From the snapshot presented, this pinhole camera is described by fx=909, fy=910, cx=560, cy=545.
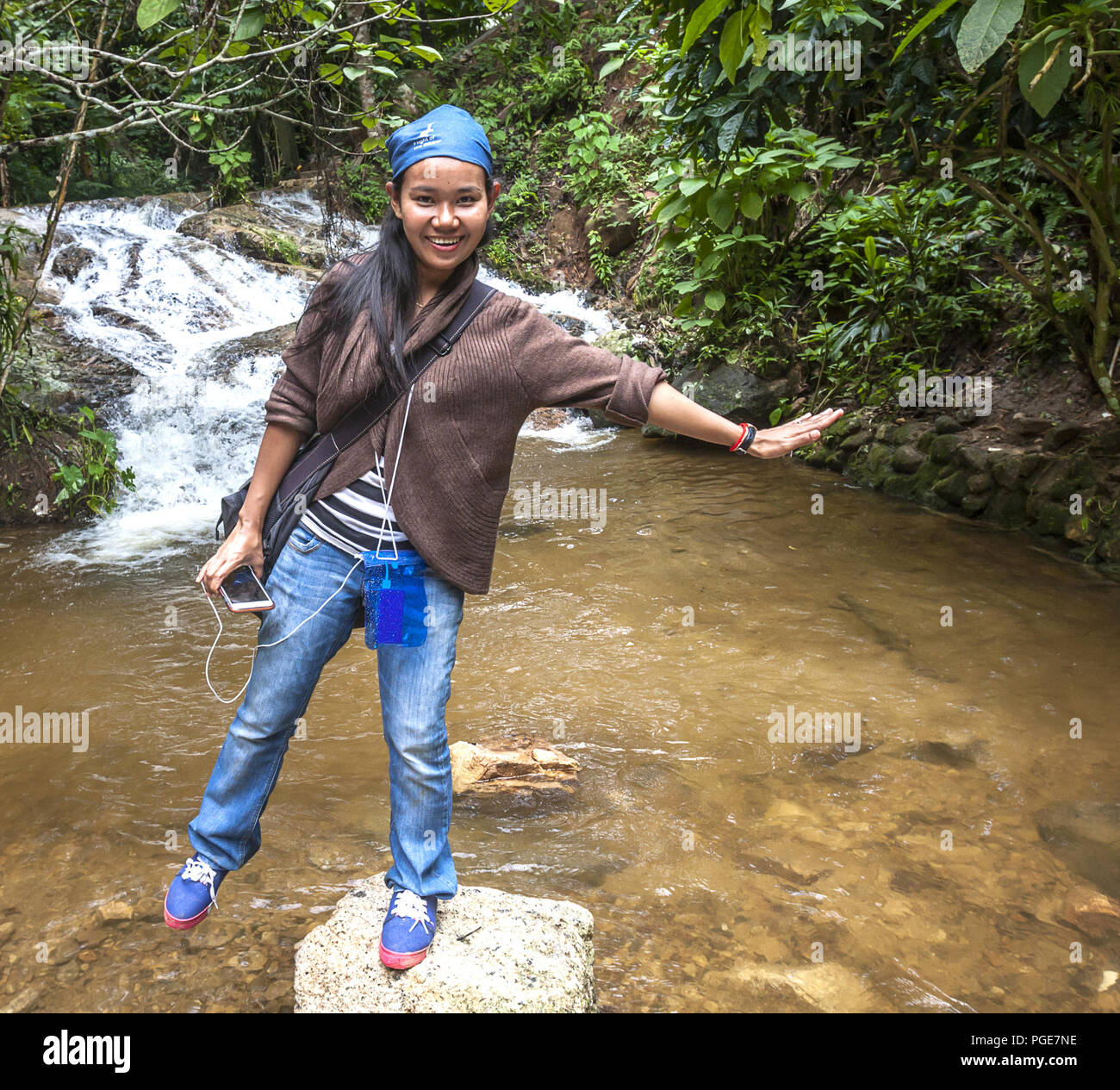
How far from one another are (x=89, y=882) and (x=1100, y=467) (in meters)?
5.13

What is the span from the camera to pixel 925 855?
8.64 ft

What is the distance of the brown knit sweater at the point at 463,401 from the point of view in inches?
72.6

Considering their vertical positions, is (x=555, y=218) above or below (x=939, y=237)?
above

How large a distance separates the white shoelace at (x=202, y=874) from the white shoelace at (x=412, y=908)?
398mm

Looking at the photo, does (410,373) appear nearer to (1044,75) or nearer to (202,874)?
(202,874)

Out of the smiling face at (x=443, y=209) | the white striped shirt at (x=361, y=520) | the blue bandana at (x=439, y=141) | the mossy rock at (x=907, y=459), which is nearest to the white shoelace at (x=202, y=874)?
the white striped shirt at (x=361, y=520)

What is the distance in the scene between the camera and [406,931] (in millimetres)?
1942

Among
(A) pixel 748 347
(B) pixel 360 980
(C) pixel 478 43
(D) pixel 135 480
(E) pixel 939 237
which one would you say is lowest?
(B) pixel 360 980

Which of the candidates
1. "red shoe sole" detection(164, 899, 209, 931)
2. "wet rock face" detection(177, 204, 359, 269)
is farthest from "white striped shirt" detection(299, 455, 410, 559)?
"wet rock face" detection(177, 204, 359, 269)

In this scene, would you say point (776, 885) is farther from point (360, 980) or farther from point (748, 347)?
point (748, 347)

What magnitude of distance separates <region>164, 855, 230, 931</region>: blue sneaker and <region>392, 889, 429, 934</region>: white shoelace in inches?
15.8

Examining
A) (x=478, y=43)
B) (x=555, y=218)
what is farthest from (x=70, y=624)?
(x=478, y=43)

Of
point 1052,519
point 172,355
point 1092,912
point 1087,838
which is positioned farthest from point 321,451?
point 172,355

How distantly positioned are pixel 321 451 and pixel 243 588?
34cm
